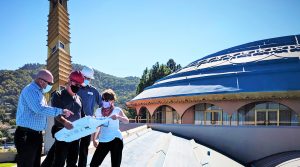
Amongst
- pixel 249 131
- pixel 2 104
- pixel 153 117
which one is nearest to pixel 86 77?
pixel 249 131

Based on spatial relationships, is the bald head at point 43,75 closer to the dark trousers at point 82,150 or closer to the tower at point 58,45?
the dark trousers at point 82,150

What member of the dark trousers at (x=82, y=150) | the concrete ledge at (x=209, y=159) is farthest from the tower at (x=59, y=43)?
the concrete ledge at (x=209, y=159)

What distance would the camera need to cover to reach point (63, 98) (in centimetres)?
394

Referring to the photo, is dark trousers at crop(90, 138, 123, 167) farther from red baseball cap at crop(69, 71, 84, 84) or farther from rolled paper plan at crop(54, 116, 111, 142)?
red baseball cap at crop(69, 71, 84, 84)

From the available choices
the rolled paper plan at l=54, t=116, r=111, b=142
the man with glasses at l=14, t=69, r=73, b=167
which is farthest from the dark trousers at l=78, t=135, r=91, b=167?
the man with glasses at l=14, t=69, r=73, b=167

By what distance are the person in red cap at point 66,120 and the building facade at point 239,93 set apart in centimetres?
1674

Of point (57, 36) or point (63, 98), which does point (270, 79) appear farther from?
point (63, 98)

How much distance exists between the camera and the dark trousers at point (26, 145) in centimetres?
349

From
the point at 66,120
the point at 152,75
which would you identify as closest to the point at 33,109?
the point at 66,120

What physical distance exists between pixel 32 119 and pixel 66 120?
454 millimetres

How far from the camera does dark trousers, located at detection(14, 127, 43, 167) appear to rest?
11.5 feet

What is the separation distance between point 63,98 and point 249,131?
10.4 metres

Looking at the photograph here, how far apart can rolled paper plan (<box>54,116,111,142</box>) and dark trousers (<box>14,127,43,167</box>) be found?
11.6 inches

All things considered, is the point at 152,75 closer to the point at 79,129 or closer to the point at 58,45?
the point at 58,45
